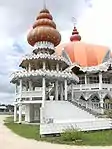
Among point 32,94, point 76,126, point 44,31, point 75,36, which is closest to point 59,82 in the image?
point 32,94

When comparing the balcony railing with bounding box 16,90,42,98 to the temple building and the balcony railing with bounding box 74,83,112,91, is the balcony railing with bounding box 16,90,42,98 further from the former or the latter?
the balcony railing with bounding box 74,83,112,91

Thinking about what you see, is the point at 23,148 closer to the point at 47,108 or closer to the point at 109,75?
the point at 47,108

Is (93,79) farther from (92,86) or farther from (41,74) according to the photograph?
(41,74)

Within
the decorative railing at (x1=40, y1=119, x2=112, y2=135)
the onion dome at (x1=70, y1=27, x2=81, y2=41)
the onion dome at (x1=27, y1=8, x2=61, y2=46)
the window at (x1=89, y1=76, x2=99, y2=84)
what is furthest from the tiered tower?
the onion dome at (x1=70, y1=27, x2=81, y2=41)

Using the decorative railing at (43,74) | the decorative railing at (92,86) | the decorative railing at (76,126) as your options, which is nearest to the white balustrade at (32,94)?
the decorative railing at (43,74)

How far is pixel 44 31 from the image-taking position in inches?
1553

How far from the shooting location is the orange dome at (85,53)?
48.1m

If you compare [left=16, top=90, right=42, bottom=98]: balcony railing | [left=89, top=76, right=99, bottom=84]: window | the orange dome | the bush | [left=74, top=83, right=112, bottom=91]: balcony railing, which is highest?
the orange dome

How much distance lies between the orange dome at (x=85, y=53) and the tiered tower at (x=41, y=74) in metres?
6.27

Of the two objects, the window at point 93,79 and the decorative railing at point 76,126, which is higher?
the window at point 93,79

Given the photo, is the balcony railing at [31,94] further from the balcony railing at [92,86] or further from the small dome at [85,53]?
the small dome at [85,53]

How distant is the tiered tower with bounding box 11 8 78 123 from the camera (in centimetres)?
3328

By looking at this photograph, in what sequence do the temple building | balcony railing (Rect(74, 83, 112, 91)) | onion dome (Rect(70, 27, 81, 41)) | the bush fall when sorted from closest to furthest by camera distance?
the bush, the temple building, balcony railing (Rect(74, 83, 112, 91)), onion dome (Rect(70, 27, 81, 41))

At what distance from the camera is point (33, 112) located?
3659 centimetres
